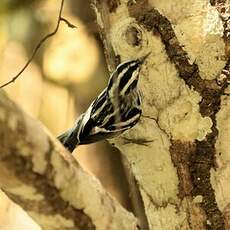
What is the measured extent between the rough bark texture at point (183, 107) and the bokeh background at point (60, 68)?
1.51 m

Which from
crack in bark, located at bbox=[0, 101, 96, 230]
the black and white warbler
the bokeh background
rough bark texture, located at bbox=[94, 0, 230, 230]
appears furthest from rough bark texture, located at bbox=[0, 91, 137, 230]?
the bokeh background

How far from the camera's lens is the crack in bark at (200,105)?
1.48 metres

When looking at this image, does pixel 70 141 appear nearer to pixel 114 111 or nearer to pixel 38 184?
pixel 114 111

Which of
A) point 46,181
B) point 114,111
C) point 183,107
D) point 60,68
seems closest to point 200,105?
point 183,107

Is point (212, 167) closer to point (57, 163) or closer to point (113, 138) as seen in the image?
point (113, 138)

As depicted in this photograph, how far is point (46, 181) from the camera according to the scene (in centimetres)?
115

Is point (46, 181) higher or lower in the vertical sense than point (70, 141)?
higher

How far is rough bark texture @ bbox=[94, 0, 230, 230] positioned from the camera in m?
1.49

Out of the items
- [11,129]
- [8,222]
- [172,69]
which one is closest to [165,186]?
[172,69]

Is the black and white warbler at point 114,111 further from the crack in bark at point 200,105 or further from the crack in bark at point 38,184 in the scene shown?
the crack in bark at point 38,184

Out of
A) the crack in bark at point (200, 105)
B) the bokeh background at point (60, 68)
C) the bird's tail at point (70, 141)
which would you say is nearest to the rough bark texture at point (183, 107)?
the crack in bark at point (200, 105)

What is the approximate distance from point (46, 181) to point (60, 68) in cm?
196

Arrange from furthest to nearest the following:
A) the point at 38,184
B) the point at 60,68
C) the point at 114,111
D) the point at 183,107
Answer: the point at 60,68 < the point at 114,111 < the point at 183,107 < the point at 38,184

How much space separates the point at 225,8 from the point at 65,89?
1.67 m
